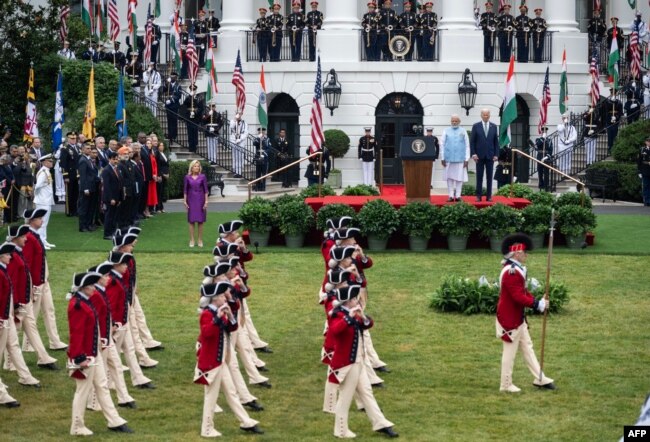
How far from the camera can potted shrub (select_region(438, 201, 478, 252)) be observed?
93.1 ft

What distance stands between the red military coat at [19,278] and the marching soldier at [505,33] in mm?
29004

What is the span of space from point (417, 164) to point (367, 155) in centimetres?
1281

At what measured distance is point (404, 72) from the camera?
44.9 metres

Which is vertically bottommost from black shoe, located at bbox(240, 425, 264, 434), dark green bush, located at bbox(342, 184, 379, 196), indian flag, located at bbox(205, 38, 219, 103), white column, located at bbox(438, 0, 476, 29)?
black shoe, located at bbox(240, 425, 264, 434)

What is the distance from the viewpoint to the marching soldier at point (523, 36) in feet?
149

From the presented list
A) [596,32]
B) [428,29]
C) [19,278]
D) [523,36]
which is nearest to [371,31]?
[428,29]

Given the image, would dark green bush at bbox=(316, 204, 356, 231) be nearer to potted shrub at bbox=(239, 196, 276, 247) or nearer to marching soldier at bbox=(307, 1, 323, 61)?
potted shrub at bbox=(239, 196, 276, 247)

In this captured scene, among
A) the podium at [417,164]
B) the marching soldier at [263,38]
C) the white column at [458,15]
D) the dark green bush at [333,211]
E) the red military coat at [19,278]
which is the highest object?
the white column at [458,15]

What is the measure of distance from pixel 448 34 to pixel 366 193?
1439cm

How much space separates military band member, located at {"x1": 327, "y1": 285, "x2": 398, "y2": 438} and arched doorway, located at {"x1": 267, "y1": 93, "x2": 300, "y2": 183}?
102ft

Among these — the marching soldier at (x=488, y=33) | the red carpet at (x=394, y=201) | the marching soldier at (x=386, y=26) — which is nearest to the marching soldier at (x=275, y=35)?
the marching soldier at (x=386, y=26)

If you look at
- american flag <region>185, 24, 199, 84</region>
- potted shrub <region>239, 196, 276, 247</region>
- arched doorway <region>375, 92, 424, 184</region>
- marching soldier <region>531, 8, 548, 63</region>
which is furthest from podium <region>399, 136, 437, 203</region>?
marching soldier <region>531, 8, 548, 63</region>

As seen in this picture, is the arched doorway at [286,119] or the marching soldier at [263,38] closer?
the marching soldier at [263,38]

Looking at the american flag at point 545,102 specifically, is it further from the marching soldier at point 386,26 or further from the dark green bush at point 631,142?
the marching soldier at point 386,26
